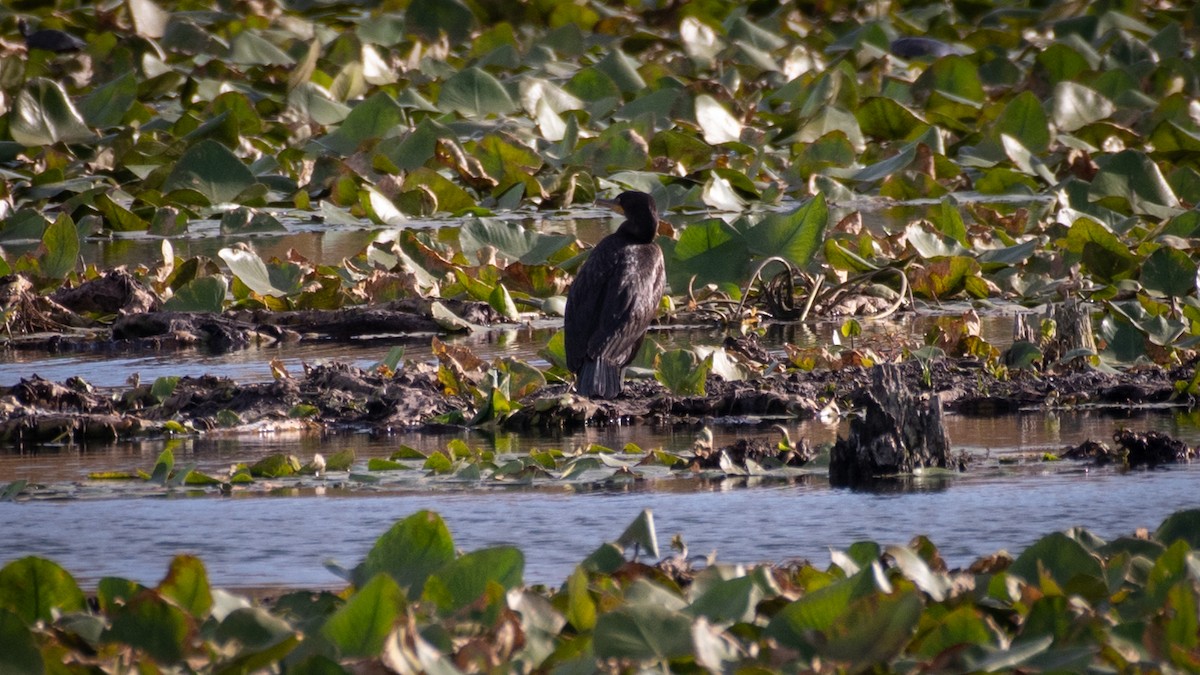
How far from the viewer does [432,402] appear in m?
7.14

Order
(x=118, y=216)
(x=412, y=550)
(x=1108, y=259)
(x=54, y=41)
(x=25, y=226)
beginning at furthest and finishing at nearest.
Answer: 1. (x=54, y=41)
2. (x=118, y=216)
3. (x=25, y=226)
4. (x=1108, y=259)
5. (x=412, y=550)

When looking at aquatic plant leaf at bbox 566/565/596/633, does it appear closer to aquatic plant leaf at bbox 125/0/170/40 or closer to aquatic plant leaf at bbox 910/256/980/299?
aquatic plant leaf at bbox 910/256/980/299

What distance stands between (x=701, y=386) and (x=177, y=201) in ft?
19.8

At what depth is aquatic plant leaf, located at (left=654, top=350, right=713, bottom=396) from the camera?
7129 mm

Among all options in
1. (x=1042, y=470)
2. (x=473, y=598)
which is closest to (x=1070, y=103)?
(x=1042, y=470)

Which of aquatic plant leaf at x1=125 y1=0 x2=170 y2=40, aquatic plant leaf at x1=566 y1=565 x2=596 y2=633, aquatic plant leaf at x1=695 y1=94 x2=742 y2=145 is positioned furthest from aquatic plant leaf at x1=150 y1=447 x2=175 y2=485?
aquatic plant leaf at x1=125 y1=0 x2=170 y2=40

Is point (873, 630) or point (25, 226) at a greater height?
point (25, 226)

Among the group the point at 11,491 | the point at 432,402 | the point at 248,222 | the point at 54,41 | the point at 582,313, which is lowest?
the point at 11,491

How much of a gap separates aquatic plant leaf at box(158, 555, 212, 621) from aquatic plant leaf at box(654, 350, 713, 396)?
12.0ft

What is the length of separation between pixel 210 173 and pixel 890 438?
742 cm

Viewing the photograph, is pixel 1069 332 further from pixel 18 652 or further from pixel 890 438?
pixel 18 652

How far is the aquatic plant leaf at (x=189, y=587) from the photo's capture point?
3617mm

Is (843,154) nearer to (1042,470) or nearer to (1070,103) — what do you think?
(1070,103)

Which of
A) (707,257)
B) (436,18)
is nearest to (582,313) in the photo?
(707,257)
